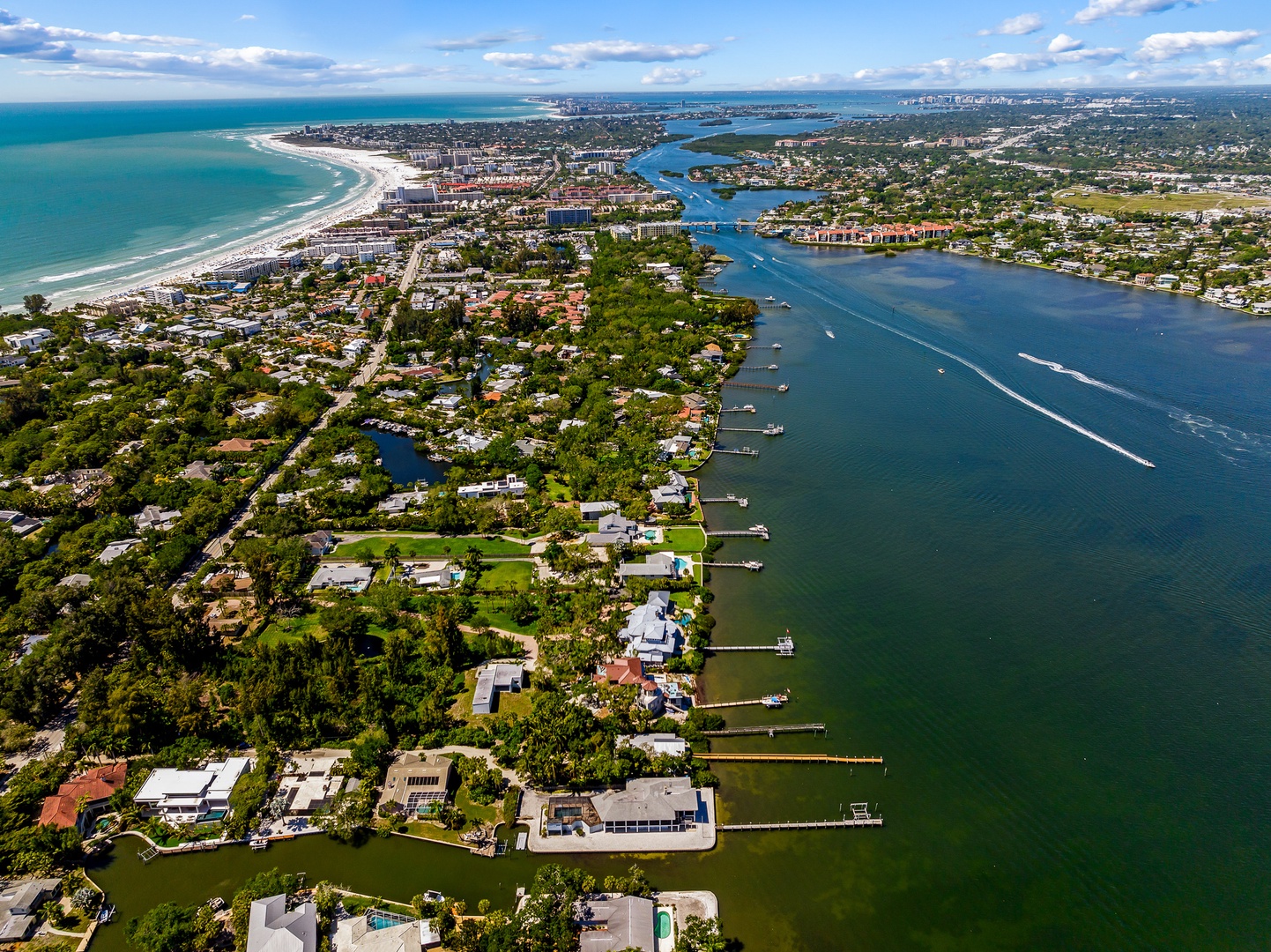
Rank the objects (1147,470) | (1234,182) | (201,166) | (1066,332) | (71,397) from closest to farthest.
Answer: (1147,470), (71,397), (1066,332), (1234,182), (201,166)

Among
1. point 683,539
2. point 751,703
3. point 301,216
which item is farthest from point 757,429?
point 301,216

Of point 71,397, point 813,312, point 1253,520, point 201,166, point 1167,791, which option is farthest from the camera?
point 201,166

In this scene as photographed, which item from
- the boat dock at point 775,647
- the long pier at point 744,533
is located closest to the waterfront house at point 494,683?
the boat dock at point 775,647

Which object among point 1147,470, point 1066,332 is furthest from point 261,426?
point 1066,332

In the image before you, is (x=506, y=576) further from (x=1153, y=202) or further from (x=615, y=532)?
(x=1153, y=202)

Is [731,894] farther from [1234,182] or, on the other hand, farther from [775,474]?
[1234,182]

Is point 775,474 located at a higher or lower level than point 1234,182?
lower

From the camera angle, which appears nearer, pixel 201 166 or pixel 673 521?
pixel 673 521
